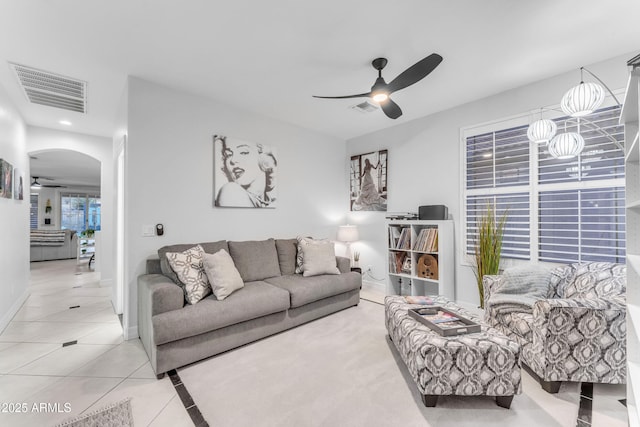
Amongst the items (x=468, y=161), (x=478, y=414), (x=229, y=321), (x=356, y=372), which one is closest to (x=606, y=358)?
(x=478, y=414)

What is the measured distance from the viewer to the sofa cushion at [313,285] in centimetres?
299

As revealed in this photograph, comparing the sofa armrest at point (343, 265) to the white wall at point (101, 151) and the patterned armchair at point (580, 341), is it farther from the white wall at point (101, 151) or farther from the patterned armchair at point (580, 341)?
the white wall at point (101, 151)

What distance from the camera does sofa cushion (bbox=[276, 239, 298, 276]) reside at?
3.60 metres

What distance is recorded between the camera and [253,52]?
2445mm

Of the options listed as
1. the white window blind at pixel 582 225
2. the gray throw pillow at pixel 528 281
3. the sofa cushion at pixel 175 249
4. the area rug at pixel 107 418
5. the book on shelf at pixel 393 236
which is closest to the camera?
the area rug at pixel 107 418

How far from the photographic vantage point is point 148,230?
290 centimetres

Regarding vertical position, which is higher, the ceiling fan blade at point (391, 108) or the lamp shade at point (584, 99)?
the ceiling fan blade at point (391, 108)

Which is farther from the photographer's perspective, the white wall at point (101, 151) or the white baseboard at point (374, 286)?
the white baseboard at point (374, 286)

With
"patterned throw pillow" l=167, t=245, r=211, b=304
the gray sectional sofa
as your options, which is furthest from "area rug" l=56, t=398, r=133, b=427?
"patterned throw pillow" l=167, t=245, r=211, b=304

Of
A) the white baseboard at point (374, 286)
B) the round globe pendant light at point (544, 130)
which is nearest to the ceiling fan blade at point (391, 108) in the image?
the round globe pendant light at point (544, 130)

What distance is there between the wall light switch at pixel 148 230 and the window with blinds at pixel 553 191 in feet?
11.9

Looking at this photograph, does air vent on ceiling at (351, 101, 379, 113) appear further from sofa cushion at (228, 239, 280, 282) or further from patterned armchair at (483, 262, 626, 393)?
patterned armchair at (483, 262, 626, 393)

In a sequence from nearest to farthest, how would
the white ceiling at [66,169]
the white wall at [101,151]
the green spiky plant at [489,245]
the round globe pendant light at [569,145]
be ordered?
the round globe pendant light at [569,145] → the green spiky plant at [489,245] → the white wall at [101,151] → the white ceiling at [66,169]

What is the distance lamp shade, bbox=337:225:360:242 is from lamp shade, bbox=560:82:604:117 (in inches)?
120
